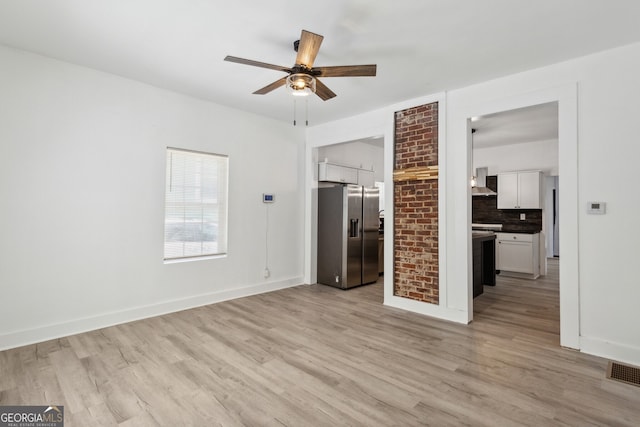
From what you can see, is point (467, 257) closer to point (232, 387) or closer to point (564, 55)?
point (564, 55)

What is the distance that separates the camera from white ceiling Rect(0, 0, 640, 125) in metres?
2.36

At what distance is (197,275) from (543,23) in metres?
4.55

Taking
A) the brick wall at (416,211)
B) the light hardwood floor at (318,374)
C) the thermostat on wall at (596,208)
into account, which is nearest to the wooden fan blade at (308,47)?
the brick wall at (416,211)

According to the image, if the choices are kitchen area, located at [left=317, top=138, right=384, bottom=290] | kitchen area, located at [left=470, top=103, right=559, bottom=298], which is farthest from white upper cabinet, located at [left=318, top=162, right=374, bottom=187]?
kitchen area, located at [left=470, top=103, right=559, bottom=298]

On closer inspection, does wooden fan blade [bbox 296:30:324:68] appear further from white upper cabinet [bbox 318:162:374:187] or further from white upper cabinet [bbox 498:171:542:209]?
white upper cabinet [bbox 498:171:542:209]

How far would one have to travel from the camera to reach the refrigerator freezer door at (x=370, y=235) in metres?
5.56

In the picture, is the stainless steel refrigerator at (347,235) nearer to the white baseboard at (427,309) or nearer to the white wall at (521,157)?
the white baseboard at (427,309)

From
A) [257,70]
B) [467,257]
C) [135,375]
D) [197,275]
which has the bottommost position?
[135,375]

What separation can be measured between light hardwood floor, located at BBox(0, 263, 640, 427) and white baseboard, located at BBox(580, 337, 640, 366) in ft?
0.32

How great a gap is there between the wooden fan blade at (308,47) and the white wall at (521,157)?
Result: 6146 mm

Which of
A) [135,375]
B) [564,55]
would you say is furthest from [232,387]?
[564,55]

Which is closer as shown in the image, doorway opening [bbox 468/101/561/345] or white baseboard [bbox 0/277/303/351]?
white baseboard [bbox 0/277/303/351]

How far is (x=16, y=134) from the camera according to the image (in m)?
3.01

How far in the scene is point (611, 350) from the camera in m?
2.81
